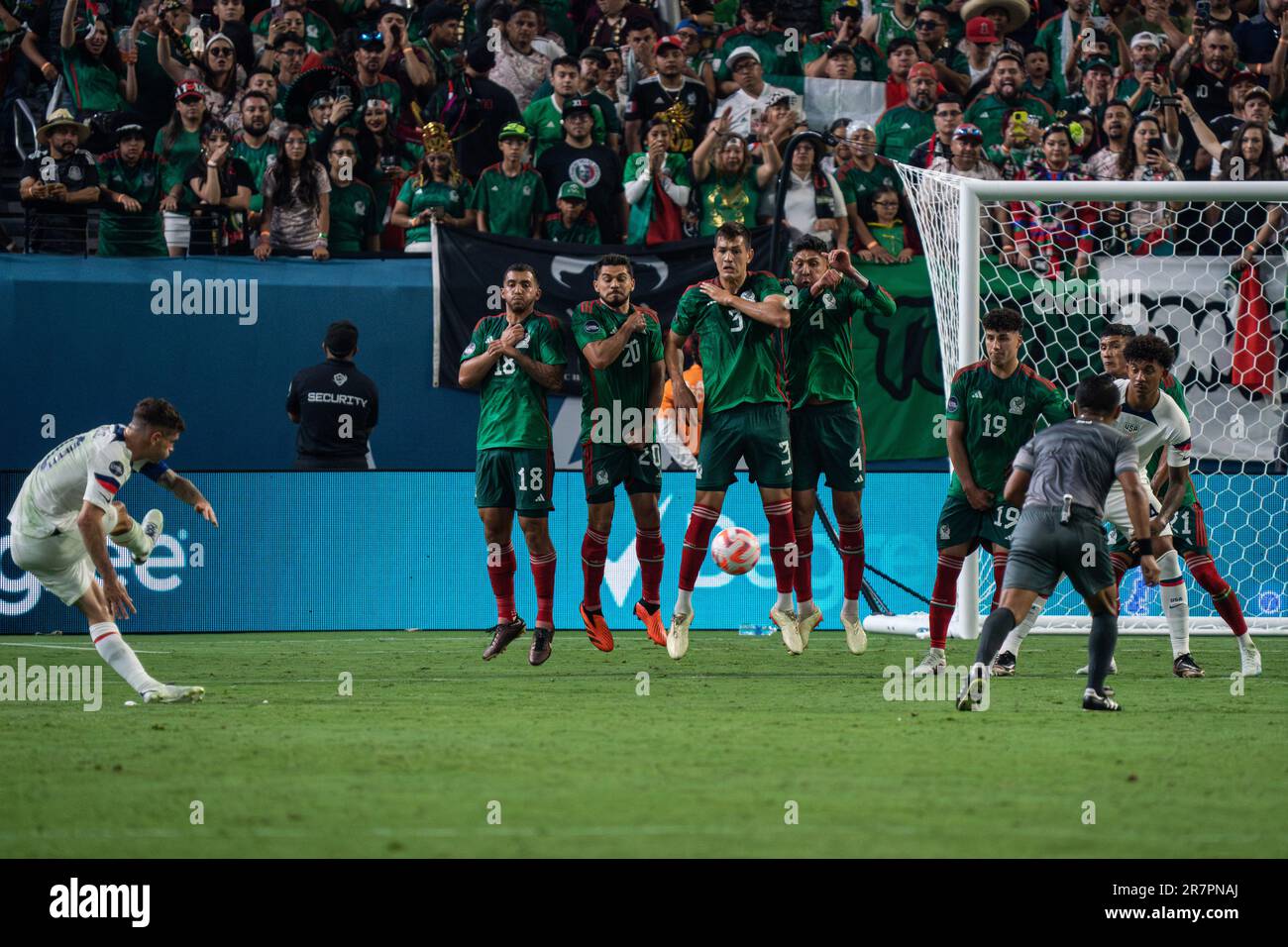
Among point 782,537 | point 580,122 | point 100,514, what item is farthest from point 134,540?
point 580,122

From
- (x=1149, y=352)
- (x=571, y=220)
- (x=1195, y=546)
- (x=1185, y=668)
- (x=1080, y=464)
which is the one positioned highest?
(x=571, y=220)

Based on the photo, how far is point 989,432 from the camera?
393 inches

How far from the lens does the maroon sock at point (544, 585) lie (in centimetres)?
1070

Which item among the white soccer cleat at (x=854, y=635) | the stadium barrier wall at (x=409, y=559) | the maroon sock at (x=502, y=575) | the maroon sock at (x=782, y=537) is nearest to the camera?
the maroon sock at (x=782, y=537)

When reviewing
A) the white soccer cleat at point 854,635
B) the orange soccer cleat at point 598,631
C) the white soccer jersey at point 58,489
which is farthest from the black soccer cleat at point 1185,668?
the white soccer jersey at point 58,489

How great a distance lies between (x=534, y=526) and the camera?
10711mm

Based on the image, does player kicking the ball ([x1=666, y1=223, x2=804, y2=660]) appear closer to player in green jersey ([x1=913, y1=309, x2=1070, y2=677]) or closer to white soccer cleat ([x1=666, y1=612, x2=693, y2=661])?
Result: white soccer cleat ([x1=666, y1=612, x2=693, y2=661])

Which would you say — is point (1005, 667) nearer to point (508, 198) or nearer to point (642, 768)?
point (642, 768)

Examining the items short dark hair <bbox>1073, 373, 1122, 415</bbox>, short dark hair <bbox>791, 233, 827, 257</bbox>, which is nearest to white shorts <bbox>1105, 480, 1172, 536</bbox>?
short dark hair <bbox>1073, 373, 1122, 415</bbox>

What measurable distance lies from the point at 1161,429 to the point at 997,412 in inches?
37.4

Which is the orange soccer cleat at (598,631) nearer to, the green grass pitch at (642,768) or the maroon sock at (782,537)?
the green grass pitch at (642,768)

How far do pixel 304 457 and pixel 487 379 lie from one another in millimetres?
3922

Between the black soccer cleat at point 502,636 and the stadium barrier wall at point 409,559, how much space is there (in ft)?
9.56

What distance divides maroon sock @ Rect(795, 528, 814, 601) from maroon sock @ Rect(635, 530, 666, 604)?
3.00ft
